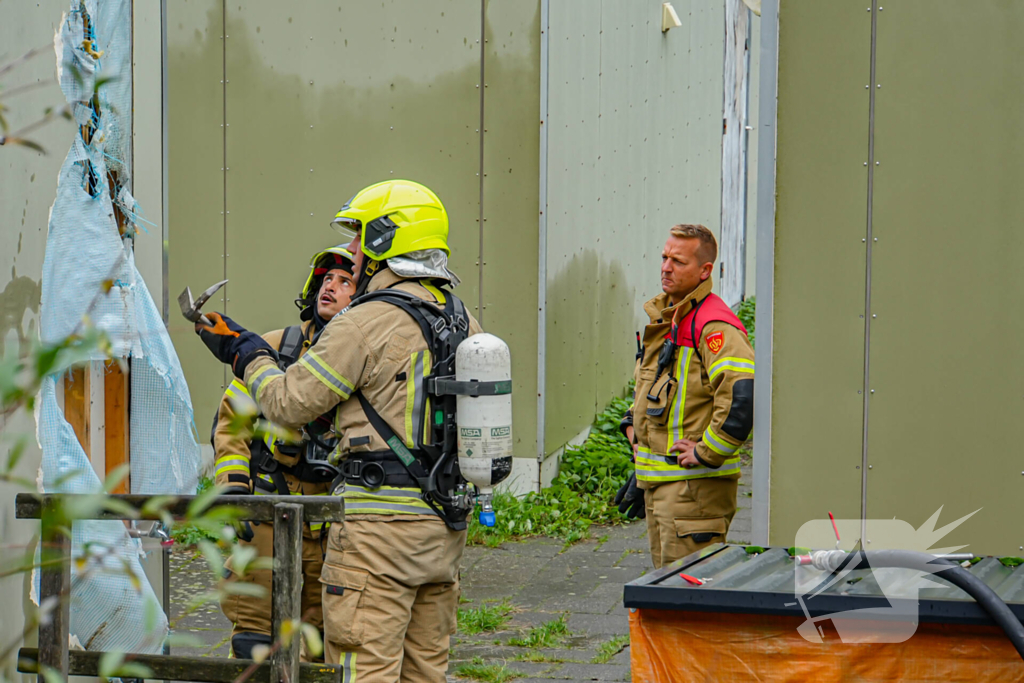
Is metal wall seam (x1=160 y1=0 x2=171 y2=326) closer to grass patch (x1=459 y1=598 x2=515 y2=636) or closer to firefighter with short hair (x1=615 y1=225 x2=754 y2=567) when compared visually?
firefighter with short hair (x1=615 y1=225 x2=754 y2=567)

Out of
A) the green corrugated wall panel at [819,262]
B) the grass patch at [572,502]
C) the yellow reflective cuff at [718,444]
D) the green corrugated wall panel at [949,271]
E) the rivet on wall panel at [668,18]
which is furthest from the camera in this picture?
the rivet on wall panel at [668,18]

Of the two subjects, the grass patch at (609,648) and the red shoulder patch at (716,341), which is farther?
the grass patch at (609,648)

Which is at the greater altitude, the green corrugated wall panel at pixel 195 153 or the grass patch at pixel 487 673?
the green corrugated wall panel at pixel 195 153

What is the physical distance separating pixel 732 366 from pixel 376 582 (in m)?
1.78

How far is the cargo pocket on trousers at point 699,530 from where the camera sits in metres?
4.67

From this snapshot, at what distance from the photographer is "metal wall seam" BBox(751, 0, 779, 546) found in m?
4.12

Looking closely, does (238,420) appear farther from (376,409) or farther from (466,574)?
(466,574)

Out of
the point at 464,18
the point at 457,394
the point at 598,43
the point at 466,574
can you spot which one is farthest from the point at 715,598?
the point at 598,43

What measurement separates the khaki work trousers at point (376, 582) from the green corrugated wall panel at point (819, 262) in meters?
1.31

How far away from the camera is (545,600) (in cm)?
628

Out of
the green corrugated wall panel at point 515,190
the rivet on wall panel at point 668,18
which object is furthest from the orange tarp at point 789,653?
the rivet on wall panel at point 668,18

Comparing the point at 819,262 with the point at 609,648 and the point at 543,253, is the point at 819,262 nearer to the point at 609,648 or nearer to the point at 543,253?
the point at 609,648

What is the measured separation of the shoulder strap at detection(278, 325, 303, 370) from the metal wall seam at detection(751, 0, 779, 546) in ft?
5.79

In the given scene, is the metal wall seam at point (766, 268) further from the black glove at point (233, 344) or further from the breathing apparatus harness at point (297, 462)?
the black glove at point (233, 344)
